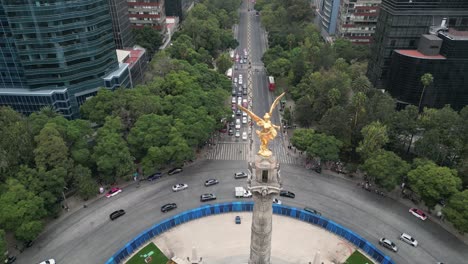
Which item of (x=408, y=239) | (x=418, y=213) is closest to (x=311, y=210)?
(x=408, y=239)

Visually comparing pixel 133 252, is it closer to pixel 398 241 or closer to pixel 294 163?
pixel 294 163

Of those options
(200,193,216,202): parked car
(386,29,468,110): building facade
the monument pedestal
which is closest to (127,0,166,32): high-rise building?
(386,29,468,110): building facade

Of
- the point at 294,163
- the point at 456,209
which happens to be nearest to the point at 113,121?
the point at 294,163

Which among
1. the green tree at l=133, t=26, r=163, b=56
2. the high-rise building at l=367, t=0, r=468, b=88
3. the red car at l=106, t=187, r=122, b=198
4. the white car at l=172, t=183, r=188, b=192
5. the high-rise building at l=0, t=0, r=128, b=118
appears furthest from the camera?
the green tree at l=133, t=26, r=163, b=56

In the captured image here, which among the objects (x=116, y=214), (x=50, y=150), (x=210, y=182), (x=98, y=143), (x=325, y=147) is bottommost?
(x=116, y=214)

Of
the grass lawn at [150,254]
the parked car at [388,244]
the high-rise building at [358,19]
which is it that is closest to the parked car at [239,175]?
the grass lawn at [150,254]

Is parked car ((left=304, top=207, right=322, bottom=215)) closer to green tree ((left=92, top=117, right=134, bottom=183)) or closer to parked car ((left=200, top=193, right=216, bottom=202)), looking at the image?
parked car ((left=200, top=193, right=216, bottom=202))

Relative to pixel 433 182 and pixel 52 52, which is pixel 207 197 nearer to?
pixel 433 182
